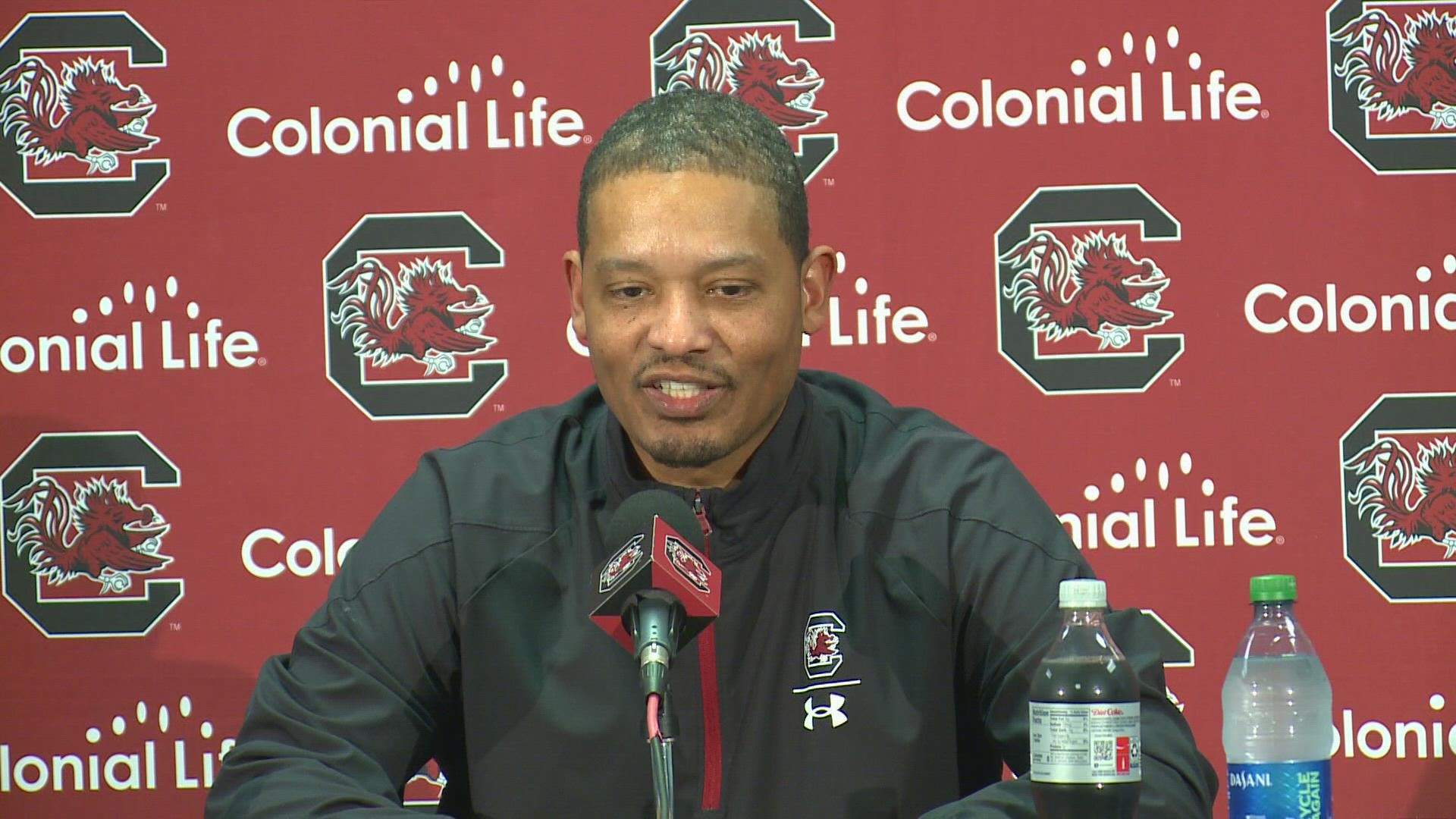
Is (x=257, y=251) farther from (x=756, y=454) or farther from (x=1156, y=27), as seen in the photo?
(x=1156, y=27)

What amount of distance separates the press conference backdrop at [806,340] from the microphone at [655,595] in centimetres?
128

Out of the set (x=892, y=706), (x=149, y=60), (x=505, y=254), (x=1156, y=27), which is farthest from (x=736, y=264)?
(x=149, y=60)

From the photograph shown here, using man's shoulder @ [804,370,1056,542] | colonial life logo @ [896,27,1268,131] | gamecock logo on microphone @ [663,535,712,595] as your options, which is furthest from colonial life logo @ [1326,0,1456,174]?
gamecock logo on microphone @ [663,535,712,595]

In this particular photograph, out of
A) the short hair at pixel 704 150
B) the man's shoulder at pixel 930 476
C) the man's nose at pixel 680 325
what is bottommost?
the man's shoulder at pixel 930 476

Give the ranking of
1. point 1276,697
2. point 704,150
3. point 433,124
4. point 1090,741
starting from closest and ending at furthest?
point 1090,741, point 704,150, point 1276,697, point 433,124

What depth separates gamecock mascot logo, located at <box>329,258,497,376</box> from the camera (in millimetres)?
2479

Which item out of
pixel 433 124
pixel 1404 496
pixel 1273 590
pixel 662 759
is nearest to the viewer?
pixel 662 759

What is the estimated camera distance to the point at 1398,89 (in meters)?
2.41

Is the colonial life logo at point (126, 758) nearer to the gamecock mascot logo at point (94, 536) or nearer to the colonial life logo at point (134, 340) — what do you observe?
the gamecock mascot logo at point (94, 536)

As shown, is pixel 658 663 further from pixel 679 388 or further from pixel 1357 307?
pixel 1357 307

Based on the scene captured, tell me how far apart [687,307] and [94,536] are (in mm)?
1363

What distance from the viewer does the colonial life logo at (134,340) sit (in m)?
2.49

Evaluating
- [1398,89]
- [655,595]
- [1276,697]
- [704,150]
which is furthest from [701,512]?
[1398,89]

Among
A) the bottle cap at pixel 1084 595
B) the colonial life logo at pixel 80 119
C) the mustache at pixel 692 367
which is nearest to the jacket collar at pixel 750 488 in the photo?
the mustache at pixel 692 367
